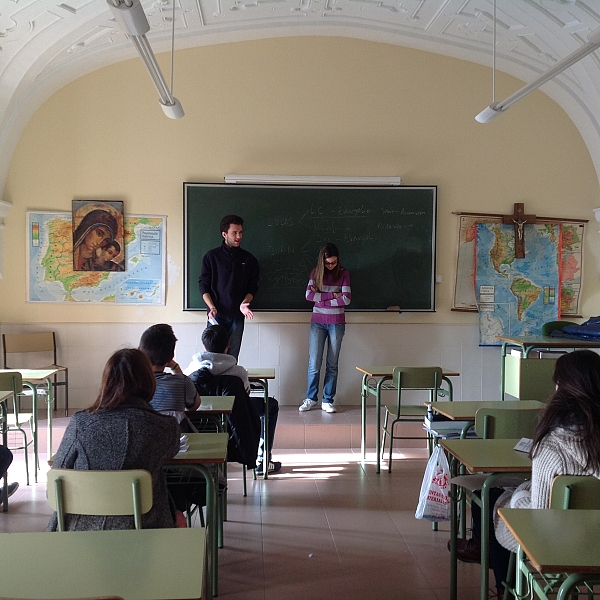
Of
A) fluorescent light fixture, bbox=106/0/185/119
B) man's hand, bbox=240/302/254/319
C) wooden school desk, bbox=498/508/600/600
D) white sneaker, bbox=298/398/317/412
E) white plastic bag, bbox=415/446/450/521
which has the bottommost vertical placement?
white sneaker, bbox=298/398/317/412

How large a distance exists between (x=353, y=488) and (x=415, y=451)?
1267mm

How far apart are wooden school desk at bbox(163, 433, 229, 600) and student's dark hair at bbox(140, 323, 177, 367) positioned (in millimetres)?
403

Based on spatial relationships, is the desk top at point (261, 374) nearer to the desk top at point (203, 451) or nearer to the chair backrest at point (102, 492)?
the desk top at point (203, 451)

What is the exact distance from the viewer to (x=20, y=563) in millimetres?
1521

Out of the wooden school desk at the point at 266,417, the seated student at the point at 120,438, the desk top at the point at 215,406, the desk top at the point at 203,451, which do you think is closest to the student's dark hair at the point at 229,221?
the wooden school desk at the point at 266,417

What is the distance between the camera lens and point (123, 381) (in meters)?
2.28

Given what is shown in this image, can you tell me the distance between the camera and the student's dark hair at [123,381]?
7.40ft

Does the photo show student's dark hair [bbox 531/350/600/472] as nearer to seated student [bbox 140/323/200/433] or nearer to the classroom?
seated student [bbox 140/323/200/433]

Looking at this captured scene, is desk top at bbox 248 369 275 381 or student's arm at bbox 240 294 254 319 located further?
student's arm at bbox 240 294 254 319

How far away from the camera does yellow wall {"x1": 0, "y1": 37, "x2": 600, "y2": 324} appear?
6312 millimetres

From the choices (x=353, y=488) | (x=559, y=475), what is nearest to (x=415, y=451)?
(x=353, y=488)

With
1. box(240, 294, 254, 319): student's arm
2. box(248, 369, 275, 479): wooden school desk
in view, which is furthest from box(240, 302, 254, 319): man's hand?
box(248, 369, 275, 479): wooden school desk

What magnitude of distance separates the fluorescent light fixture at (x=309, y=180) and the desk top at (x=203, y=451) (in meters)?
3.94

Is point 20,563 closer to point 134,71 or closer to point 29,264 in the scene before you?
point 29,264
